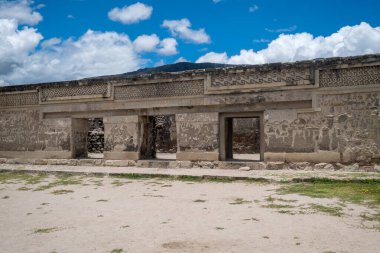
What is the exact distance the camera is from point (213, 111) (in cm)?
990

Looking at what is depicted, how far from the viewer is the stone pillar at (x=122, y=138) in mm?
10750

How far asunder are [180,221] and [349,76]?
6.26 m

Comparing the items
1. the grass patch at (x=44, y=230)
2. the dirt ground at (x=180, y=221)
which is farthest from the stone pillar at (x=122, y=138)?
the grass patch at (x=44, y=230)

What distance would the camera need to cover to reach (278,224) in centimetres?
411

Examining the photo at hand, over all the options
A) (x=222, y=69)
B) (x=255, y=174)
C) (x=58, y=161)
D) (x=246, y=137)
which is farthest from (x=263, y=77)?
(x=246, y=137)

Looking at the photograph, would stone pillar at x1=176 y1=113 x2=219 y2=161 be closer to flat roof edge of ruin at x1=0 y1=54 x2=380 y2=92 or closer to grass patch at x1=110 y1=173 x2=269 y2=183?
flat roof edge of ruin at x1=0 y1=54 x2=380 y2=92

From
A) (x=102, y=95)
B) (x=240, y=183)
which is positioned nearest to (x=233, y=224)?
(x=240, y=183)

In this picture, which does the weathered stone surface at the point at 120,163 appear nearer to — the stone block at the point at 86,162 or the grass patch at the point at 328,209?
the stone block at the point at 86,162

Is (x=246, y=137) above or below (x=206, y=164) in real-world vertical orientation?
above

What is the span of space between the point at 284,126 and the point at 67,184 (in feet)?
18.3

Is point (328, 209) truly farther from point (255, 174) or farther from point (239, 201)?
point (255, 174)

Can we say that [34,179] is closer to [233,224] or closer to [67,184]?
[67,184]

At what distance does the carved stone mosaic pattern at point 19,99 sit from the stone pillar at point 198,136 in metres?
5.54

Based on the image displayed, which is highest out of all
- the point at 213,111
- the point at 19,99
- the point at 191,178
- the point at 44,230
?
the point at 19,99
